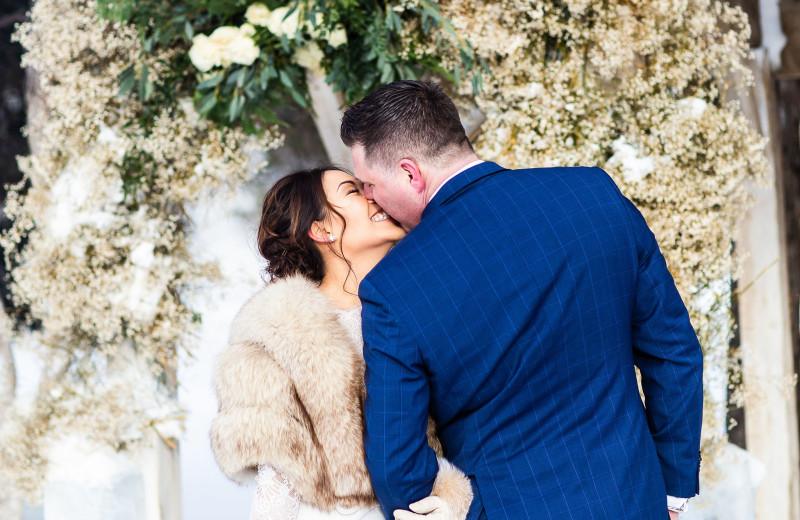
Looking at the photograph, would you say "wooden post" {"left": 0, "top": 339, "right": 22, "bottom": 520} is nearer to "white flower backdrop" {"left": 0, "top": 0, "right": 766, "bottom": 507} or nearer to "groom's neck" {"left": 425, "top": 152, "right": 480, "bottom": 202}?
"white flower backdrop" {"left": 0, "top": 0, "right": 766, "bottom": 507}

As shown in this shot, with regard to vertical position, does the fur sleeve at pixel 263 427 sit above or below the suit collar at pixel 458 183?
below

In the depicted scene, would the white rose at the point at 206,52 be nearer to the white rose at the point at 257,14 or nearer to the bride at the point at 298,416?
the white rose at the point at 257,14

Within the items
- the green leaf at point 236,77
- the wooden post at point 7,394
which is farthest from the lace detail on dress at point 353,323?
the wooden post at point 7,394

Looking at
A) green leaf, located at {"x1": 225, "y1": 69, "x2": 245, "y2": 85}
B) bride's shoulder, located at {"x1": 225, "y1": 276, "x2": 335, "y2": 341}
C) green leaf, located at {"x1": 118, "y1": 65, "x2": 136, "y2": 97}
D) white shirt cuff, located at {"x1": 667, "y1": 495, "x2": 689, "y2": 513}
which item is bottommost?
white shirt cuff, located at {"x1": 667, "y1": 495, "x2": 689, "y2": 513}

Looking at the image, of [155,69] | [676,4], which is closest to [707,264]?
[676,4]

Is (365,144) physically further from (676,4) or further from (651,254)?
(676,4)

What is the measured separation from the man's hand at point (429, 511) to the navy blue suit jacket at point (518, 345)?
2 centimetres

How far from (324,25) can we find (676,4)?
97cm

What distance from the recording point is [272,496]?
50.9 inches

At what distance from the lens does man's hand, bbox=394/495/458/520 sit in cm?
120

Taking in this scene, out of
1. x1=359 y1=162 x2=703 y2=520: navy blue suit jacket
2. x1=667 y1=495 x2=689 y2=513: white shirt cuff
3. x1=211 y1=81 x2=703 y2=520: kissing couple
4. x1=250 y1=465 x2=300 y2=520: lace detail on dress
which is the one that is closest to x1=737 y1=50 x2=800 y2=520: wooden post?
x1=667 y1=495 x2=689 y2=513: white shirt cuff

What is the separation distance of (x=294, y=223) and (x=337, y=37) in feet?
2.12

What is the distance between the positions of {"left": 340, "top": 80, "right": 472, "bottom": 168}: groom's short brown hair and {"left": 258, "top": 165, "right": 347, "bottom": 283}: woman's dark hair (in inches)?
10.5

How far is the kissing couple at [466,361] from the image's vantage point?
3.77 ft
